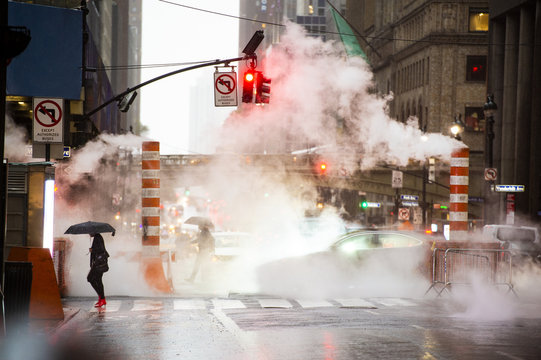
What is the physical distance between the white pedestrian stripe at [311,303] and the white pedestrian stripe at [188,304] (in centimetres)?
202

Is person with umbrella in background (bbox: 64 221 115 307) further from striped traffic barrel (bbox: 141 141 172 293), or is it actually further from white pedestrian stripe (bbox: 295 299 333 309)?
white pedestrian stripe (bbox: 295 299 333 309)

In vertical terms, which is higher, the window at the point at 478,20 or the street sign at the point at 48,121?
the window at the point at 478,20

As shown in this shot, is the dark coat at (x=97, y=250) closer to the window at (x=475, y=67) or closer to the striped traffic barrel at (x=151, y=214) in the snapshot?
the striped traffic barrel at (x=151, y=214)

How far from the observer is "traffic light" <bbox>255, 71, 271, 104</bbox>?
21.6 m

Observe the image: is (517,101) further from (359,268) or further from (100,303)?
(100,303)

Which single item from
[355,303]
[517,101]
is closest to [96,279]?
[355,303]

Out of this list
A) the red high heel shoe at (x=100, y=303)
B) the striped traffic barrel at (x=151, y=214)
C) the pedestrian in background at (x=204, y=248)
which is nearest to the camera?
the red high heel shoe at (x=100, y=303)

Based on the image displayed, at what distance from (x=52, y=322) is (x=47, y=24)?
726 inches

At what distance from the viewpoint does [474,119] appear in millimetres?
72812

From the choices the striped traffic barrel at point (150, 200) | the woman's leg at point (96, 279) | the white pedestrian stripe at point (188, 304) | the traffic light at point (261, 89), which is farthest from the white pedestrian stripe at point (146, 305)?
the traffic light at point (261, 89)

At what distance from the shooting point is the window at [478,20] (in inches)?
2876

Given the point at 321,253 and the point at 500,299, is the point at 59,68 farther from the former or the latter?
the point at 500,299

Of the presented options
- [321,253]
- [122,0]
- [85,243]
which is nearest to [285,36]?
[85,243]

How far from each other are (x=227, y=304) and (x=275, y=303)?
3.36ft
